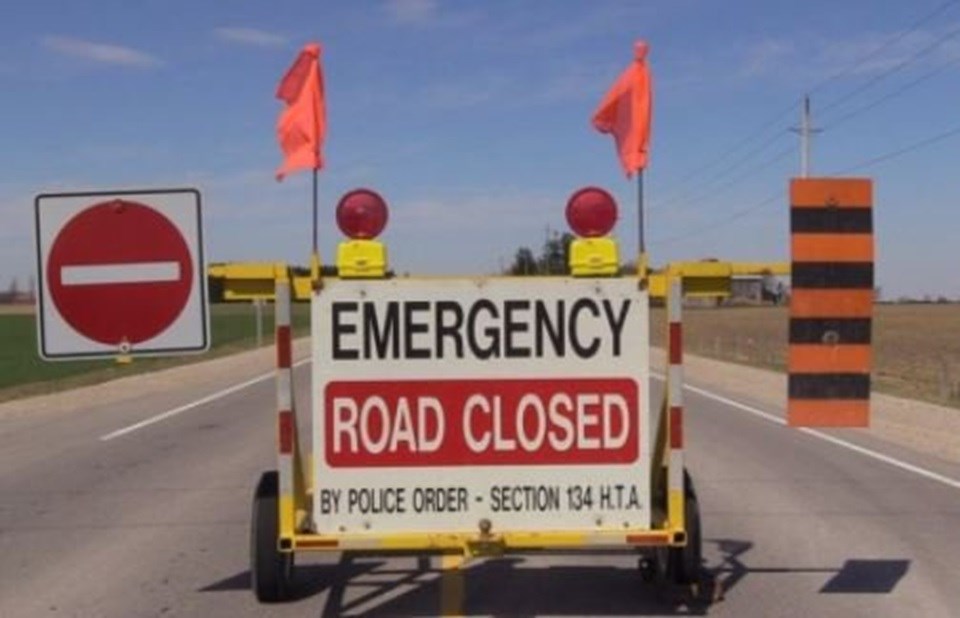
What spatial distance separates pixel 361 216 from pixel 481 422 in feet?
3.50

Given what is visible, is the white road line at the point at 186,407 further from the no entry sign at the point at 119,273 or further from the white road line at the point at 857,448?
the no entry sign at the point at 119,273

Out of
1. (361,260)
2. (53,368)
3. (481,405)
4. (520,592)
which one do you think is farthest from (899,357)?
(361,260)

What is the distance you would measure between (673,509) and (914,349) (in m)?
51.1

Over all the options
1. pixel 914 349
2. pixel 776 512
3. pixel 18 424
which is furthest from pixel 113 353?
pixel 914 349

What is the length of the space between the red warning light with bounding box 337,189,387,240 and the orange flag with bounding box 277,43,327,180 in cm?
34

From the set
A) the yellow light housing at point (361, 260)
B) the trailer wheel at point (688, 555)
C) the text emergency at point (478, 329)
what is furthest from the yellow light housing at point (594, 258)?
the trailer wheel at point (688, 555)

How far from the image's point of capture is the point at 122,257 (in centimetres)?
646

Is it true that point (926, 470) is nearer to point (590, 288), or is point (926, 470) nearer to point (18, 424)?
point (590, 288)

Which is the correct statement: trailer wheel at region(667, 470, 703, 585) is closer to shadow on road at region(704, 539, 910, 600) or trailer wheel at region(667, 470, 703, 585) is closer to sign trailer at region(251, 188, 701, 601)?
shadow on road at region(704, 539, 910, 600)

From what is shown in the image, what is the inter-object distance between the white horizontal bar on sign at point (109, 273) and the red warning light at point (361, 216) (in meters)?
0.86

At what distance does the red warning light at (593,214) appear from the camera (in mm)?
6680

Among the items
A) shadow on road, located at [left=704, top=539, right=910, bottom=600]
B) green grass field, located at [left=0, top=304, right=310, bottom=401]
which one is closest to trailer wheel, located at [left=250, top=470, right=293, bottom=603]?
shadow on road, located at [left=704, top=539, right=910, bottom=600]

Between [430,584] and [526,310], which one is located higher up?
[526,310]

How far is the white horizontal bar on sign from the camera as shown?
21.1 feet
